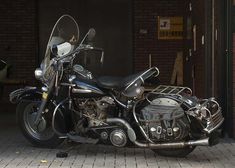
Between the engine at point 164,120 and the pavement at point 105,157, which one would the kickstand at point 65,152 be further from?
the engine at point 164,120

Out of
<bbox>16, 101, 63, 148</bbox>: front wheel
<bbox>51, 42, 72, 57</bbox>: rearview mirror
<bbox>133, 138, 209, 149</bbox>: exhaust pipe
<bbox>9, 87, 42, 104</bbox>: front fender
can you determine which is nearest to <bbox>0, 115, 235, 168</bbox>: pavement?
<bbox>16, 101, 63, 148</bbox>: front wheel

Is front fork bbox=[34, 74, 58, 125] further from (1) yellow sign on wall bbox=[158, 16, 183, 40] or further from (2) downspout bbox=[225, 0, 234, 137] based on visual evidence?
(1) yellow sign on wall bbox=[158, 16, 183, 40]

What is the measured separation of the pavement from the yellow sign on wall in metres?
5.04

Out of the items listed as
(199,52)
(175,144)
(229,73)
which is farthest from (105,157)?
(199,52)

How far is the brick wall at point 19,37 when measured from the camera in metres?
13.6

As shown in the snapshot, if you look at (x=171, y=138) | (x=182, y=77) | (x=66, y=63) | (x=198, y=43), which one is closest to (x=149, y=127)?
(x=171, y=138)

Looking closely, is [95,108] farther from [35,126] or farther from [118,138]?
[35,126]

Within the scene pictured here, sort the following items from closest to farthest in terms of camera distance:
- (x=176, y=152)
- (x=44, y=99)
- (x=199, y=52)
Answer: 1. (x=176, y=152)
2. (x=44, y=99)
3. (x=199, y=52)

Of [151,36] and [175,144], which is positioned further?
[151,36]

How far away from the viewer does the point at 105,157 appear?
7.72m

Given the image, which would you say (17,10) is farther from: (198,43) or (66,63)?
(66,63)

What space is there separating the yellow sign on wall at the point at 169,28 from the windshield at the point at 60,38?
18.3ft

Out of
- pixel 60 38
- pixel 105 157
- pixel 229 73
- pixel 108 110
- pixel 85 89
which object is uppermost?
pixel 60 38

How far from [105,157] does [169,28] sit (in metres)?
6.43
